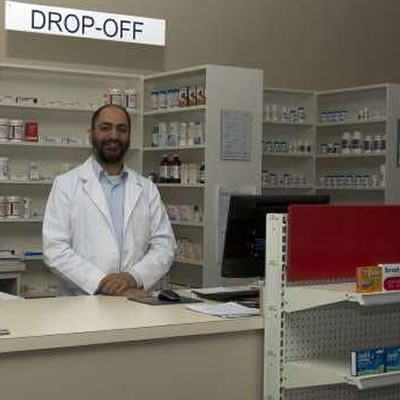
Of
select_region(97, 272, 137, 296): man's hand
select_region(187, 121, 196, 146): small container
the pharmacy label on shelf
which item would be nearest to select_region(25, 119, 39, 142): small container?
the pharmacy label on shelf

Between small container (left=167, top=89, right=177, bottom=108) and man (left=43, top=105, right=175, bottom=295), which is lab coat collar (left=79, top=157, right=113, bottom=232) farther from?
small container (left=167, top=89, right=177, bottom=108)

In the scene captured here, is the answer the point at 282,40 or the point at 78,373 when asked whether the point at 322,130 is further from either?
the point at 78,373

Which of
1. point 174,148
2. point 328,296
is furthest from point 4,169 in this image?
point 328,296

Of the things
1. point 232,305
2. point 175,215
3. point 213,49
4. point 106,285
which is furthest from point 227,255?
point 213,49

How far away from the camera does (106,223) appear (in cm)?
382

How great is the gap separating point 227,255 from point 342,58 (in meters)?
4.94

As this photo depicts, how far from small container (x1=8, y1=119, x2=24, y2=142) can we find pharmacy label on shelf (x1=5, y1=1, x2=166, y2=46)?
25.3 inches

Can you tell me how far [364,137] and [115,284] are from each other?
3.79 m

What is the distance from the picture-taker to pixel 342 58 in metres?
7.76

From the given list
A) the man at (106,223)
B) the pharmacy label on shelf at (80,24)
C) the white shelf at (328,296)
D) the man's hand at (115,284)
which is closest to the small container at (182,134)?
the pharmacy label on shelf at (80,24)

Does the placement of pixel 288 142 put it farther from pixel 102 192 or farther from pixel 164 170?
pixel 102 192

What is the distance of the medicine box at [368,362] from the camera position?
261cm

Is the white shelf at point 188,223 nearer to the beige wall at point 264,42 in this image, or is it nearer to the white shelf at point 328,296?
the beige wall at point 264,42

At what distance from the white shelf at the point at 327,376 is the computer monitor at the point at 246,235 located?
0.54 meters
